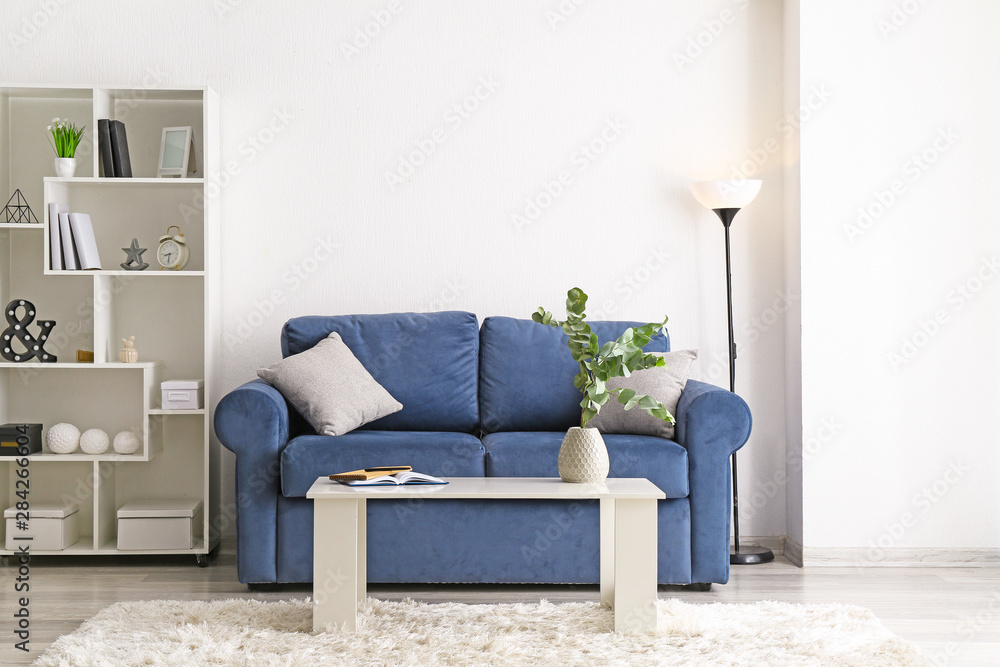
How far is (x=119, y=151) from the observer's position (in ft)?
12.3

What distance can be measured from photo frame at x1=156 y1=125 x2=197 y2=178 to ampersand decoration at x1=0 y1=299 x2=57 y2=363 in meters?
0.79

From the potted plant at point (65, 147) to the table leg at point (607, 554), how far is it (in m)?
2.65

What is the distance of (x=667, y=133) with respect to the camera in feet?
13.5

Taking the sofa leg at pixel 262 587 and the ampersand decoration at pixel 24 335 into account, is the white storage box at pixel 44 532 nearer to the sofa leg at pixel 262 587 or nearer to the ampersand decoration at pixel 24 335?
the ampersand decoration at pixel 24 335

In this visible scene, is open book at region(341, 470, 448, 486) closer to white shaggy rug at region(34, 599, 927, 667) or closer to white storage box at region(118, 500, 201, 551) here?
white shaggy rug at region(34, 599, 927, 667)

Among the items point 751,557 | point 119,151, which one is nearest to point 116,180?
point 119,151

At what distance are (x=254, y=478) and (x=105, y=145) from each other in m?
1.63

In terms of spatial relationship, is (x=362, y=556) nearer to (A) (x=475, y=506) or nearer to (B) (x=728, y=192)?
(A) (x=475, y=506)

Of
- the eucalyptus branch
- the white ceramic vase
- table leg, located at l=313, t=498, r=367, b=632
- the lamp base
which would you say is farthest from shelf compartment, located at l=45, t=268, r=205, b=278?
the lamp base

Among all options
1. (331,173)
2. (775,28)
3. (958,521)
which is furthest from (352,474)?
(775,28)

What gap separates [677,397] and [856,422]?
865mm

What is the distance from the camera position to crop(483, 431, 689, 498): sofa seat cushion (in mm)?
3186

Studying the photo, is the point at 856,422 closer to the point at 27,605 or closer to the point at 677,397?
the point at 677,397

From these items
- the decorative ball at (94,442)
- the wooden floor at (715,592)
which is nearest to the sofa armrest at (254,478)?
the wooden floor at (715,592)
